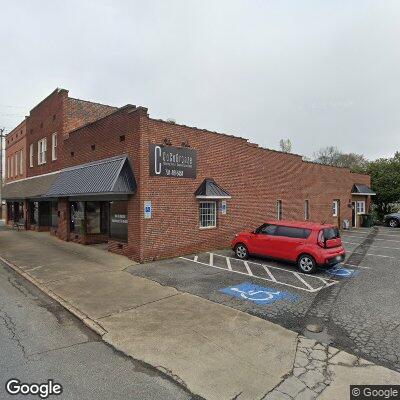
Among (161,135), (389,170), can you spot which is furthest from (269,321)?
(389,170)

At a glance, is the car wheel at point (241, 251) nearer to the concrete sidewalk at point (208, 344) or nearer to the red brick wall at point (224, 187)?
the red brick wall at point (224, 187)

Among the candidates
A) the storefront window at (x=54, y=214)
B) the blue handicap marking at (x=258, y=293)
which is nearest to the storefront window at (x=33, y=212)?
the storefront window at (x=54, y=214)

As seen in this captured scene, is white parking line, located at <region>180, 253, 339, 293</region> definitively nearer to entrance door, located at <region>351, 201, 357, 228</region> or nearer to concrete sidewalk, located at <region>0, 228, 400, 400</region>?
concrete sidewalk, located at <region>0, 228, 400, 400</region>

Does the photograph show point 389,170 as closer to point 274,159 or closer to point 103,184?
point 274,159

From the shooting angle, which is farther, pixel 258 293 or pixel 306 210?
pixel 306 210

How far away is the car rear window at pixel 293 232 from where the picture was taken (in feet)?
38.1

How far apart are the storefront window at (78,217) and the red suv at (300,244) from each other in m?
9.19

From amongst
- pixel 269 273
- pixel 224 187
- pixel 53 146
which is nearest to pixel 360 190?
pixel 224 187

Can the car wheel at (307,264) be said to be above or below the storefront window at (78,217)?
below

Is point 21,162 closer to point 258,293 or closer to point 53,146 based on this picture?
point 53,146

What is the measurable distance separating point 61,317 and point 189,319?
9.40 ft

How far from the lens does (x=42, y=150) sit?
2359 centimetres

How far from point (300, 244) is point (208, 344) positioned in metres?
6.72

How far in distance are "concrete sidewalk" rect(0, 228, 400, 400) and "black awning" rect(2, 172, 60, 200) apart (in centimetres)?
1231
